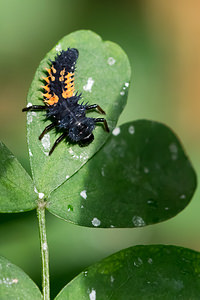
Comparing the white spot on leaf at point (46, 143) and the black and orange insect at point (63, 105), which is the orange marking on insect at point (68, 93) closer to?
the black and orange insect at point (63, 105)

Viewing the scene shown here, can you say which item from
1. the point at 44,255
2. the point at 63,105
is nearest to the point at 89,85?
the point at 63,105

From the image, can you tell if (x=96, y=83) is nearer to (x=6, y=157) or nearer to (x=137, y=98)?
(x=6, y=157)

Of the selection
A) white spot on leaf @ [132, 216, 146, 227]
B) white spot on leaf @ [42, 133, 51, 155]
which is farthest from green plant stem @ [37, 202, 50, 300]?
white spot on leaf @ [132, 216, 146, 227]

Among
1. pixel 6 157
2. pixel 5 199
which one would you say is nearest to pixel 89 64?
pixel 6 157

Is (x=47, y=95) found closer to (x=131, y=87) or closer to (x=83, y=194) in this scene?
(x=83, y=194)

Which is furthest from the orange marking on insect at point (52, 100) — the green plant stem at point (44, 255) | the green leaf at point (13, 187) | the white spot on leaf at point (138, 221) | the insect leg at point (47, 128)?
the white spot on leaf at point (138, 221)

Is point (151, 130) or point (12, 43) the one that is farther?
point (12, 43)

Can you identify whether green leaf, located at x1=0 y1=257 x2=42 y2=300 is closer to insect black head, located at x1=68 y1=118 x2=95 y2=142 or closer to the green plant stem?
the green plant stem
